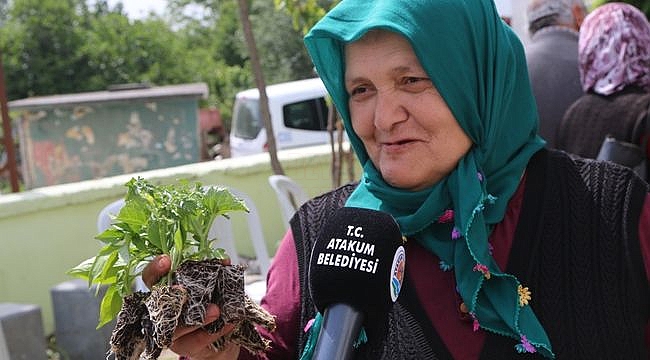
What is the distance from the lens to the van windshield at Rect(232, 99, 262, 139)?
588 inches

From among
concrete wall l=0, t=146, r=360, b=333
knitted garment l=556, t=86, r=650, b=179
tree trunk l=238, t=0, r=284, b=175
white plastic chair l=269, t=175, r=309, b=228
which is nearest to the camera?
knitted garment l=556, t=86, r=650, b=179

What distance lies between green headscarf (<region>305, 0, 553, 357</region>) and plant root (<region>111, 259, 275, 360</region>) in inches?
14.5

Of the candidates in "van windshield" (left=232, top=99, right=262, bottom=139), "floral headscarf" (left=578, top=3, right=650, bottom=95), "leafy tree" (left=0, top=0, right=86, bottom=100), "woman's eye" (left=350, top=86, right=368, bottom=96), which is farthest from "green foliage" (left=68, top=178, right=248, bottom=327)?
"leafy tree" (left=0, top=0, right=86, bottom=100)

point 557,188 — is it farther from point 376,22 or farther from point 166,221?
point 166,221

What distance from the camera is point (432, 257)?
1821 mm

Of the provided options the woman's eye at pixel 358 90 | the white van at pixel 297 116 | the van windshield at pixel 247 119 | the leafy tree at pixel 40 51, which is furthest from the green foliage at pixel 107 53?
the woman's eye at pixel 358 90

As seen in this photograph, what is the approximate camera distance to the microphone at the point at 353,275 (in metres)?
1.42

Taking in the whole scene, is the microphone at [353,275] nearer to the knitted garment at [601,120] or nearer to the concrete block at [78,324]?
the knitted garment at [601,120]

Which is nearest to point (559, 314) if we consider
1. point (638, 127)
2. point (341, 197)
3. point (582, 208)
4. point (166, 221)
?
point (582, 208)

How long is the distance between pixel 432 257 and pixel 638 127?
193 cm

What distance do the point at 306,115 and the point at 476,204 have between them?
12.7 metres

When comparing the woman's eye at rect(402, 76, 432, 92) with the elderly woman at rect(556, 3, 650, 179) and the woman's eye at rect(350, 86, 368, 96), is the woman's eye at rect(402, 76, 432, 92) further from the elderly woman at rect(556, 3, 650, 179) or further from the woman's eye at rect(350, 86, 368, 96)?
the elderly woman at rect(556, 3, 650, 179)

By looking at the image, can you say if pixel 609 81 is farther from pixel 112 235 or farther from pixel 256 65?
pixel 256 65

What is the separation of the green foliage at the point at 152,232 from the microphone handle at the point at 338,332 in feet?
0.86
